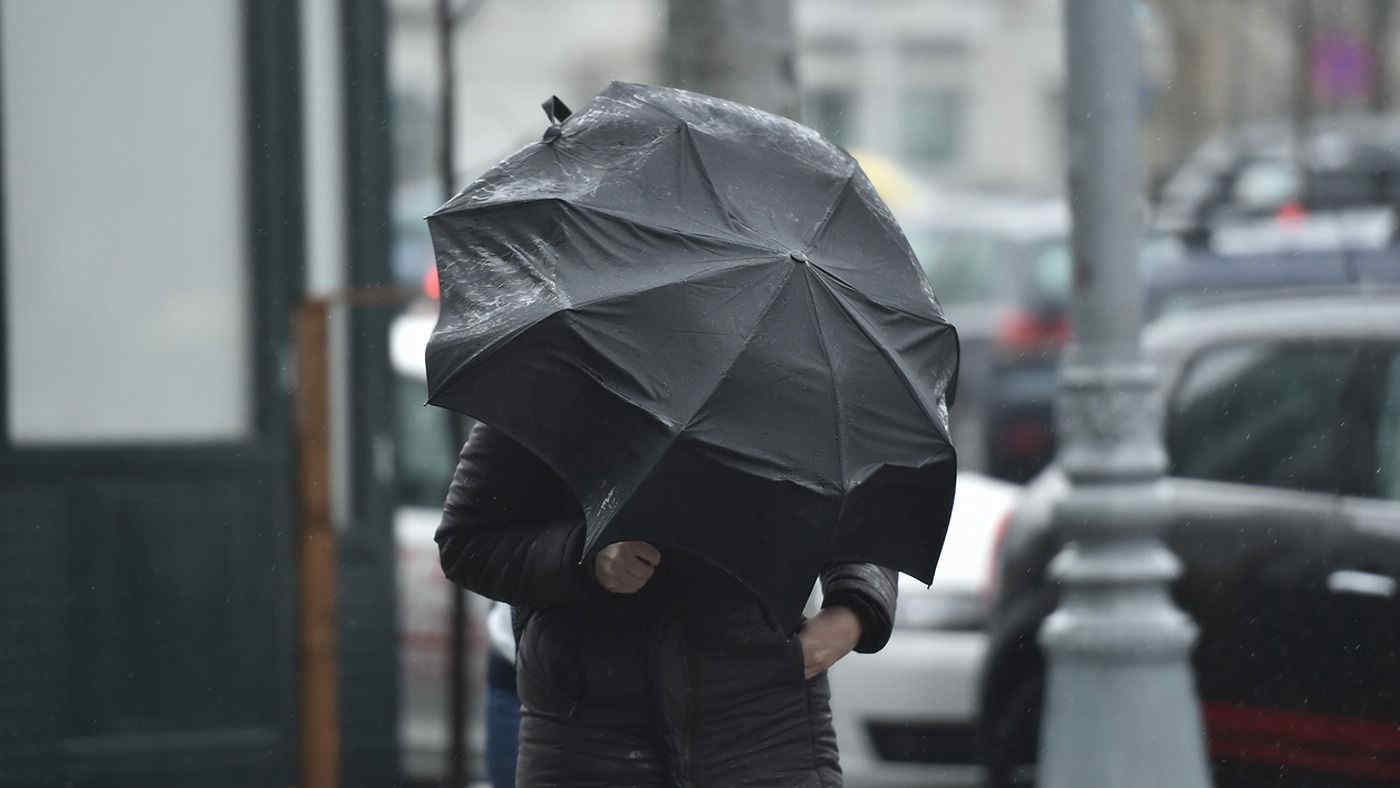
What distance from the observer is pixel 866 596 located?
3344 mm

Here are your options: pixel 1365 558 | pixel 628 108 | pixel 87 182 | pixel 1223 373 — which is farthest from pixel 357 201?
pixel 628 108

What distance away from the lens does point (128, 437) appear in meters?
6.46

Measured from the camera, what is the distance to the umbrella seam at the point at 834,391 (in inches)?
120

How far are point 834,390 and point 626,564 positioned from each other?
37cm

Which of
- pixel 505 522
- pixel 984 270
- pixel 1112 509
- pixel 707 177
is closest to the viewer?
pixel 707 177

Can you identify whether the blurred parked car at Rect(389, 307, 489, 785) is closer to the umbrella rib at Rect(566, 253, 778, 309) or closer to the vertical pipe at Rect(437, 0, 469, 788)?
the vertical pipe at Rect(437, 0, 469, 788)

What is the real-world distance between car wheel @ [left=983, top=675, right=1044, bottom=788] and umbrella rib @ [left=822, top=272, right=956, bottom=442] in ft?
11.7

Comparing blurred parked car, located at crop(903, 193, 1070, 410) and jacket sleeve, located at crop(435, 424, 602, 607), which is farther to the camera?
blurred parked car, located at crop(903, 193, 1070, 410)

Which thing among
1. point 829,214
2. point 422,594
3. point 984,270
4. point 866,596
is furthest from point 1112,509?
point 984,270

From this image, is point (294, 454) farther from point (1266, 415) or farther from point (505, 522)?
point (505, 522)

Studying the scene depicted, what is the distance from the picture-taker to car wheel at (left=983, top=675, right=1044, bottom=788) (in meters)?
6.56

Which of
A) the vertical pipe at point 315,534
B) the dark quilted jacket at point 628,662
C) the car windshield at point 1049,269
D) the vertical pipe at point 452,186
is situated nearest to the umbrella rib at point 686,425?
the dark quilted jacket at point 628,662

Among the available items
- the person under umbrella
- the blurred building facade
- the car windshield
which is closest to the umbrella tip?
the person under umbrella

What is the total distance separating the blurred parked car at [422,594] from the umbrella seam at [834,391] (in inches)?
150
